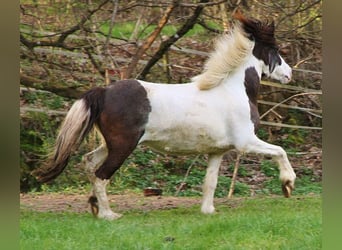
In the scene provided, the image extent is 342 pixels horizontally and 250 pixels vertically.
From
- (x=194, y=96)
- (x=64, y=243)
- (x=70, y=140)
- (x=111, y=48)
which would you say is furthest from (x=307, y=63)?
(x=64, y=243)

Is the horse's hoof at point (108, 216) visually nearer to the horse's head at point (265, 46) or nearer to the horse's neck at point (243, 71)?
the horse's neck at point (243, 71)

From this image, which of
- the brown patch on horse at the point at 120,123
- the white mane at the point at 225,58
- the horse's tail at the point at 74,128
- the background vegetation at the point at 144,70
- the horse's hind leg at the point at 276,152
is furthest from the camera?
the background vegetation at the point at 144,70

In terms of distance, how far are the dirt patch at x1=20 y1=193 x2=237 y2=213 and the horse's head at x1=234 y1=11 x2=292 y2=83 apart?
5.35 ft

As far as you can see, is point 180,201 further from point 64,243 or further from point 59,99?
point 59,99

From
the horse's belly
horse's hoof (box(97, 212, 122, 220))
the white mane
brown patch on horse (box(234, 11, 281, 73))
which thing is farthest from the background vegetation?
horse's hoof (box(97, 212, 122, 220))

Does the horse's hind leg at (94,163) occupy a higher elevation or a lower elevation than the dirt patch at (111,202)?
higher

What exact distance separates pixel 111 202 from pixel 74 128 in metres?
1.97

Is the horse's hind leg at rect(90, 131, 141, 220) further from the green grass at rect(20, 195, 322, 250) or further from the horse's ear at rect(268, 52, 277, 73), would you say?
the horse's ear at rect(268, 52, 277, 73)

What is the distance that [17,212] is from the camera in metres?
1.46

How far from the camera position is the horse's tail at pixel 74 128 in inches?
246

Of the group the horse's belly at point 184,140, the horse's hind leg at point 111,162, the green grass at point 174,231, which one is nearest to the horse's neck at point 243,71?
the horse's belly at point 184,140

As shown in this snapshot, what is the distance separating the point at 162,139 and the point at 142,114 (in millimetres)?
352

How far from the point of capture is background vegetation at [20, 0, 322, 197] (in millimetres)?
9828

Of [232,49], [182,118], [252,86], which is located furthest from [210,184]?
[232,49]
